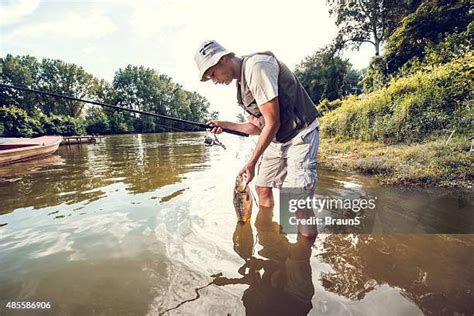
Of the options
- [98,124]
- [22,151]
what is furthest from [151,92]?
[22,151]

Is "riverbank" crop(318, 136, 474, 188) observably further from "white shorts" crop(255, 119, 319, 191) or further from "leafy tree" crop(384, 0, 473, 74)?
"leafy tree" crop(384, 0, 473, 74)

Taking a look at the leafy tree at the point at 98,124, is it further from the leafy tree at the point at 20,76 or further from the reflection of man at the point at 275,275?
the reflection of man at the point at 275,275

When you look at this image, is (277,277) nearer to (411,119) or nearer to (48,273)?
(48,273)

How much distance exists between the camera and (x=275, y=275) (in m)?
2.26

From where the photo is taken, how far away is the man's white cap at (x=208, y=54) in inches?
Answer: 92.4

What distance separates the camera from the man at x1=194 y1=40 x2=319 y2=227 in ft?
7.41

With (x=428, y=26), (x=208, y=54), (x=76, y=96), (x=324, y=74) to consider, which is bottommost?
(x=208, y=54)

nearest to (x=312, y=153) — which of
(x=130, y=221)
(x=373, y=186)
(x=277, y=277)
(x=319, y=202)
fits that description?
(x=277, y=277)

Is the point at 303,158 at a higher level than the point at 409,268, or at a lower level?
higher

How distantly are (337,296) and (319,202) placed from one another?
2369mm

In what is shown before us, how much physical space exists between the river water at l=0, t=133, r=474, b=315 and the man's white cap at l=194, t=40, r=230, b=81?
6.02 feet

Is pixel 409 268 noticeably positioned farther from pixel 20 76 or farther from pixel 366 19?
pixel 20 76

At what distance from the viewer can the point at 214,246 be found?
282cm

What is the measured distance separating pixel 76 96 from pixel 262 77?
238 ft
